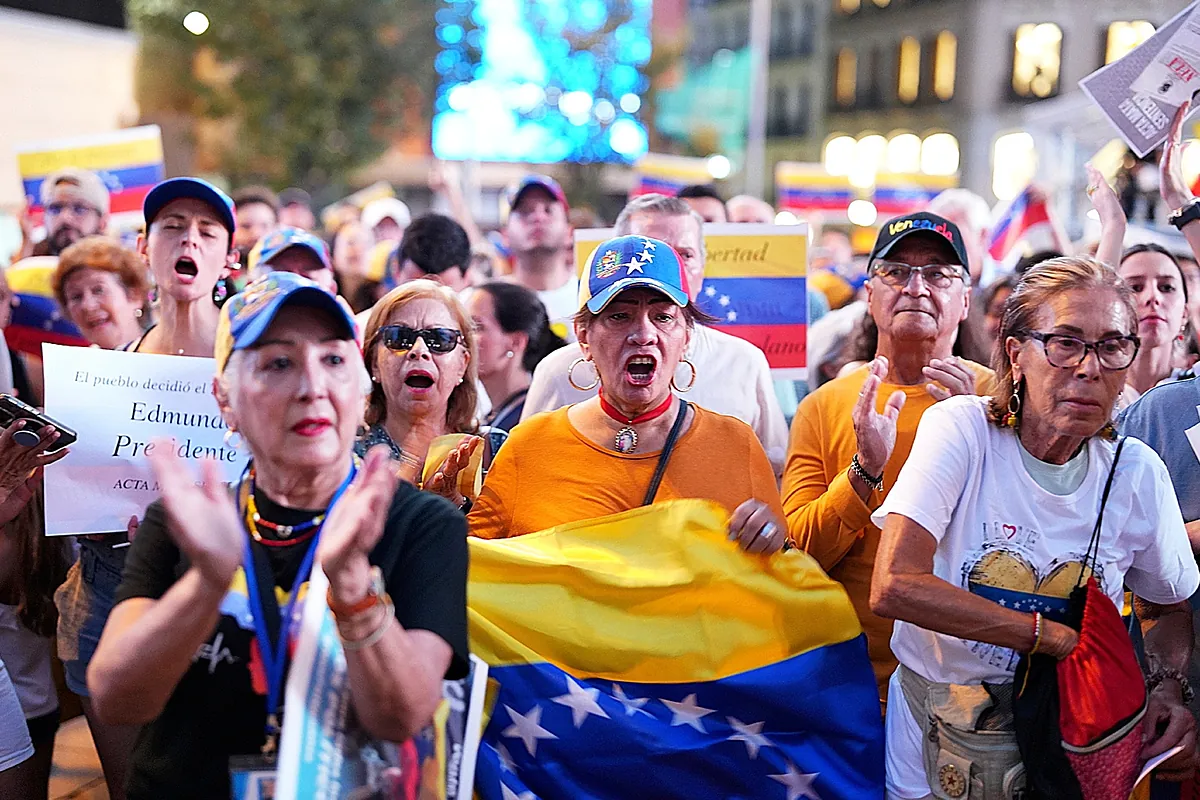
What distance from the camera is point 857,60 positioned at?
48.8m

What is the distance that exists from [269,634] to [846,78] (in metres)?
50.3

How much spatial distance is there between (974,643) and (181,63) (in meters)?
25.6

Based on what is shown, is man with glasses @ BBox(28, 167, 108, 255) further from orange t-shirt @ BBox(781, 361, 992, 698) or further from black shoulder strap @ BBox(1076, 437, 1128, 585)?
black shoulder strap @ BBox(1076, 437, 1128, 585)

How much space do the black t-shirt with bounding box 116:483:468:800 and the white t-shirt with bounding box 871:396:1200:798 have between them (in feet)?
3.93

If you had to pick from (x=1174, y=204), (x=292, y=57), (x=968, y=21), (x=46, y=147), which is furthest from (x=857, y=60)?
(x=1174, y=204)

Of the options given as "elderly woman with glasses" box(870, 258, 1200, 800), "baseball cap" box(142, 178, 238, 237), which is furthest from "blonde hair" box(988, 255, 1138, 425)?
"baseball cap" box(142, 178, 238, 237)

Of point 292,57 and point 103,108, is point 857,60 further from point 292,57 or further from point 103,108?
point 103,108

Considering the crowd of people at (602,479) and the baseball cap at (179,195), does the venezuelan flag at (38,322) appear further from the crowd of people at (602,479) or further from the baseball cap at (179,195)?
the baseball cap at (179,195)

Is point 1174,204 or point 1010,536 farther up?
point 1174,204

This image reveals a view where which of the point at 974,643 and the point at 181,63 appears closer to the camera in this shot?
the point at 974,643

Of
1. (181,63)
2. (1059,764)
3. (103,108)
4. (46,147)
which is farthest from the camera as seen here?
(181,63)

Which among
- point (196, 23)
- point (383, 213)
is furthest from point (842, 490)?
point (196, 23)

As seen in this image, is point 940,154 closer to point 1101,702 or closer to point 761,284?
point 761,284

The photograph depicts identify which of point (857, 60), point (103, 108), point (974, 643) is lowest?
point (974, 643)
